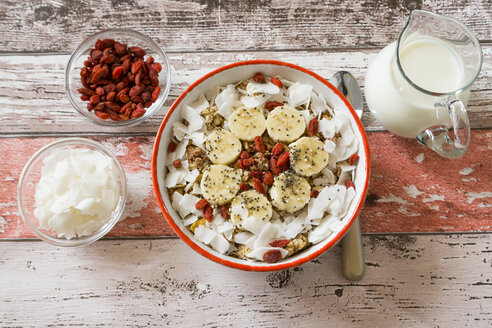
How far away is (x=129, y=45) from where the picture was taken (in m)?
1.19

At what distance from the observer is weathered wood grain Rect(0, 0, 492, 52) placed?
3.78 feet

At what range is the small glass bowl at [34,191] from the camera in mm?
1056

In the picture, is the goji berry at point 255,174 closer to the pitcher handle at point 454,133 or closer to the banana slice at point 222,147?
the banana slice at point 222,147

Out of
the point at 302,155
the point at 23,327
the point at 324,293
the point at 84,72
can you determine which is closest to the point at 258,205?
the point at 302,155

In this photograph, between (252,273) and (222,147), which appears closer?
(222,147)

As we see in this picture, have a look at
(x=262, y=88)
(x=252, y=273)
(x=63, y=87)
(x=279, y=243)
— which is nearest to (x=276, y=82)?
(x=262, y=88)

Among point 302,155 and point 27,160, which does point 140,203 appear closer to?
point 27,160

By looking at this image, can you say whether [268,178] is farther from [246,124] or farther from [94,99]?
[94,99]

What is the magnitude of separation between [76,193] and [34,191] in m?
0.18

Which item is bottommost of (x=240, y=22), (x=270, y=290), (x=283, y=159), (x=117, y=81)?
(x=270, y=290)

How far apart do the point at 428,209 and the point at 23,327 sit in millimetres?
1013

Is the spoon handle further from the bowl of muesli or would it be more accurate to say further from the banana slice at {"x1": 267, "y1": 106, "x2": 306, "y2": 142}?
the banana slice at {"x1": 267, "y1": 106, "x2": 306, "y2": 142}

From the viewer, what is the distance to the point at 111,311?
3.59 feet

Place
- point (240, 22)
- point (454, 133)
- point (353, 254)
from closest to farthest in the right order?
point (454, 133) → point (353, 254) → point (240, 22)
